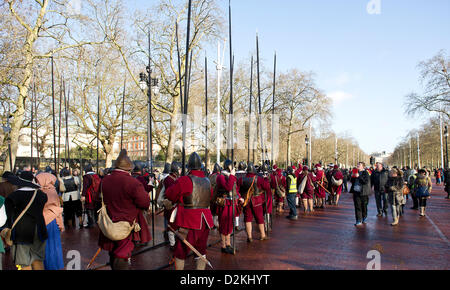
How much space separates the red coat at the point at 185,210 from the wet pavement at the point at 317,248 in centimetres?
147

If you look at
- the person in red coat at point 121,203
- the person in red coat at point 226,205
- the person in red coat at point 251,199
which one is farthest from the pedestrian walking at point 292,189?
the person in red coat at point 121,203

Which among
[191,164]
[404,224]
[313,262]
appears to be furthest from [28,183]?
[404,224]

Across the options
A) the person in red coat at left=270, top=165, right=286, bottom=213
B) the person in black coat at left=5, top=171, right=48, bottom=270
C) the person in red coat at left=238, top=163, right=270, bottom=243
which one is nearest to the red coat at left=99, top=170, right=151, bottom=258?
the person in black coat at left=5, top=171, right=48, bottom=270

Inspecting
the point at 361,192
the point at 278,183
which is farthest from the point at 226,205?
the point at 278,183

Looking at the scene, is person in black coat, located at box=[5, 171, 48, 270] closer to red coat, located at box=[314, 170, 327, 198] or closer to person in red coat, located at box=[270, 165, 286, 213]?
person in red coat, located at box=[270, 165, 286, 213]

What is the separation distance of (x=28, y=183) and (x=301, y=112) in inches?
1728

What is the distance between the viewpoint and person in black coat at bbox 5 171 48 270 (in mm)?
5383

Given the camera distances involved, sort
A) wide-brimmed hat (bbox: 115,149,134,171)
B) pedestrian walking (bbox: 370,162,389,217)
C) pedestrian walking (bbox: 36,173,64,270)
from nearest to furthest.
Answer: wide-brimmed hat (bbox: 115,149,134,171) < pedestrian walking (bbox: 36,173,64,270) < pedestrian walking (bbox: 370,162,389,217)

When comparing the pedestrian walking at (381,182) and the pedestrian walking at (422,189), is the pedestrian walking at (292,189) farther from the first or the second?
the pedestrian walking at (422,189)

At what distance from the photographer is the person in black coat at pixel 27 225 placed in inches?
212

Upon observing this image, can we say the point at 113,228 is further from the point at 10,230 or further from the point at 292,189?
the point at 292,189

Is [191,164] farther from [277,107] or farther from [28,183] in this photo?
[277,107]

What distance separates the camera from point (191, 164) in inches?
236

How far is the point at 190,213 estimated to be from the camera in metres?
5.77
